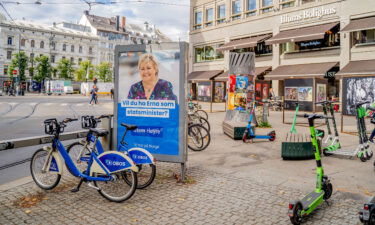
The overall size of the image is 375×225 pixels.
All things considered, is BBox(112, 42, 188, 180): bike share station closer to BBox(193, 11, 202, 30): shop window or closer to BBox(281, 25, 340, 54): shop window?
BBox(281, 25, 340, 54): shop window

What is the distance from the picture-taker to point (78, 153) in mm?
5234

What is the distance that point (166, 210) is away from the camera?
416 cm

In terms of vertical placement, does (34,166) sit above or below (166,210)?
above

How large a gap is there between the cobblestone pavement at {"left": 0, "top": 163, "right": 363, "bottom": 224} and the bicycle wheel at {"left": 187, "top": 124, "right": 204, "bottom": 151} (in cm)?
281

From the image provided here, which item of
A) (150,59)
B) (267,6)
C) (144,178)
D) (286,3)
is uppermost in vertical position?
(267,6)

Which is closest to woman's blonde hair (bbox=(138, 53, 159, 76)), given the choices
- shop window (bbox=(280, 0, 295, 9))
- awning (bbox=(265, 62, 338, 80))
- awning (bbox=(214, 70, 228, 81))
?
awning (bbox=(265, 62, 338, 80))

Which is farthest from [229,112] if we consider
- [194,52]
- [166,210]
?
[194,52]

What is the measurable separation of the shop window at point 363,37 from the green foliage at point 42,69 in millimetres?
57684

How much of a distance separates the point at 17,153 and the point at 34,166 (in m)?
3.18

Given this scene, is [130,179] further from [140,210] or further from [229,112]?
[229,112]

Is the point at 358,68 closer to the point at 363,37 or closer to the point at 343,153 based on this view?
the point at 363,37

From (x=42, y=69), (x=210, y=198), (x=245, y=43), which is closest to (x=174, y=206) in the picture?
(x=210, y=198)

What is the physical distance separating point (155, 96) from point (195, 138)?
9.89ft

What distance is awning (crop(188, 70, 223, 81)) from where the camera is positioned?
114ft
